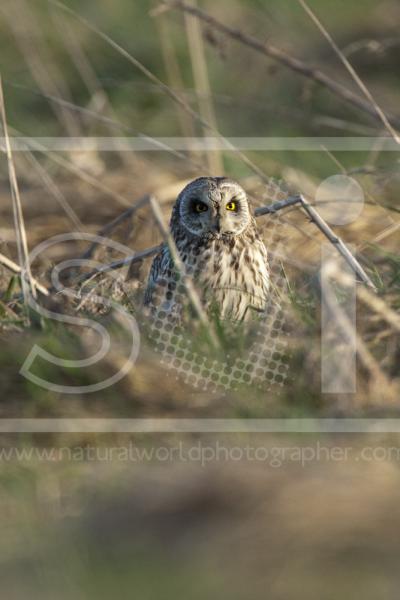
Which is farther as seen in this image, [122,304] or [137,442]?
[122,304]

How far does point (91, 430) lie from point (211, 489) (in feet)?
3.37

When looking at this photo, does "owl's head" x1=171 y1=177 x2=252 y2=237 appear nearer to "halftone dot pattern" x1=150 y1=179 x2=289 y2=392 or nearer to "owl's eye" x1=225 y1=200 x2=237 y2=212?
"owl's eye" x1=225 y1=200 x2=237 y2=212

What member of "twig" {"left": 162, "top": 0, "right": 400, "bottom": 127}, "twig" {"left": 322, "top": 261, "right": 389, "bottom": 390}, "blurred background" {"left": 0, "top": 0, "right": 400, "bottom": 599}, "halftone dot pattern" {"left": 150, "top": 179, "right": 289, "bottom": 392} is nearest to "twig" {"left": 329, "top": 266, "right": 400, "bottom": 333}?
"blurred background" {"left": 0, "top": 0, "right": 400, "bottom": 599}

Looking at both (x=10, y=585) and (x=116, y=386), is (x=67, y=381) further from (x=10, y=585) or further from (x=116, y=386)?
(x=10, y=585)

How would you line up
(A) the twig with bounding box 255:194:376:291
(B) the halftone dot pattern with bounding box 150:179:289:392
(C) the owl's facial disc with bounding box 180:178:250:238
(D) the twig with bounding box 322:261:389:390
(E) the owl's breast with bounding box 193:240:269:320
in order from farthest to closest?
(C) the owl's facial disc with bounding box 180:178:250:238 < (E) the owl's breast with bounding box 193:240:269:320 < (A) the twig with bounding box 255:194:376:291 < (B) the halftone dot pattern with bounding box 150:179:289:392 < (D) the twig with bounding box 322:261:389:390

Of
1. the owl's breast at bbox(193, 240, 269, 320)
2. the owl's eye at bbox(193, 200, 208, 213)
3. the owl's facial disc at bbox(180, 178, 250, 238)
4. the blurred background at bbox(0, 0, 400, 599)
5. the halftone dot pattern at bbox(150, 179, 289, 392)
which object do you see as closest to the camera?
the blurred background at bbox(0, 0, 400, 599)

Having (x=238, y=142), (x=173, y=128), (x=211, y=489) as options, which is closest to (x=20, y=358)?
(x=211, y=489)

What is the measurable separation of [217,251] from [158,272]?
26 cm

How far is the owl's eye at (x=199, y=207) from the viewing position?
5555 millimetres

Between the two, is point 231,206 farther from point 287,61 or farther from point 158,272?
point 287,61

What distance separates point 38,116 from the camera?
34.2ft

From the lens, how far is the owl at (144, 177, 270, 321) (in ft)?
17.5

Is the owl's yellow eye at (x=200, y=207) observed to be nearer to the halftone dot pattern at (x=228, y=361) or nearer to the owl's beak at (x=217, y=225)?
the owl's beak at (x=217, y=225)

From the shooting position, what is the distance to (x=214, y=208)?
Answer: 552 centimetres
